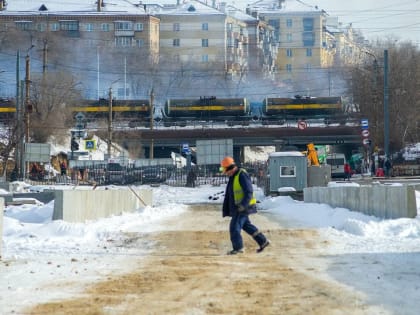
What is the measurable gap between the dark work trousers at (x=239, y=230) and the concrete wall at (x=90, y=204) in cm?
577

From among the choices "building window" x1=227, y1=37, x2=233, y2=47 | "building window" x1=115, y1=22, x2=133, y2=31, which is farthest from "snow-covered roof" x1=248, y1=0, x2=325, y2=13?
"building window" x1=115, y1=22, x2=133, y2=31

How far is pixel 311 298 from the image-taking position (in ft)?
29.3

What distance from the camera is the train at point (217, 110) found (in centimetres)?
9106

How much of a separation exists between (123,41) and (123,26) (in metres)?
2.14

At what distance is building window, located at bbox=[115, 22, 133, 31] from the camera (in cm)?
12675

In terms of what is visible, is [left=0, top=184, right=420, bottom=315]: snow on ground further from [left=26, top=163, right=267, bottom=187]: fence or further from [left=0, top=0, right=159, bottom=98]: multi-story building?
[left=0, top=0, right=159, bottom=98]: multi-story building

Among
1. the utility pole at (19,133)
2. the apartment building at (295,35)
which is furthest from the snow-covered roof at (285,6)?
the utility pole at (19,133)

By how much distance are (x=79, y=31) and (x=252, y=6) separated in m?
36.2

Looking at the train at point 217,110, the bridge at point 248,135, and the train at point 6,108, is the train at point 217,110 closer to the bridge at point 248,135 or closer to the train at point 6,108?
the bridge at point 248,135

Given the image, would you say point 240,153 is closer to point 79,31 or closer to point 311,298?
point 79,31

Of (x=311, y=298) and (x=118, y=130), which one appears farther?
(x=118, y=130)

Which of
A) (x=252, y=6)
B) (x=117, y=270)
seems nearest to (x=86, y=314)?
(x=117, y=270)

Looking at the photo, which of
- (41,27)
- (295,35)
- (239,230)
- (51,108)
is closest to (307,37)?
(295,35)

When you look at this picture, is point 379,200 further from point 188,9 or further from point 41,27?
point 188,9
